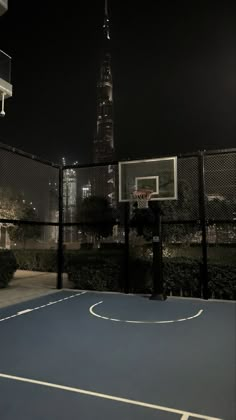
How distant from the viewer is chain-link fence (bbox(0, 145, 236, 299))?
7.31m

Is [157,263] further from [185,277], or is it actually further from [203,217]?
[203,217]

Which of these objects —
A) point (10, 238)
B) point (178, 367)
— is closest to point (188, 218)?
point (178, 367)

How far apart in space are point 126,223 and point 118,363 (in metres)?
4.62

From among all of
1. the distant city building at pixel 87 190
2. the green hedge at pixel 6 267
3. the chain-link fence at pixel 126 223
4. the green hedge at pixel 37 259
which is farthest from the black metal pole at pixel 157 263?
the green hedge at pixel 37 259

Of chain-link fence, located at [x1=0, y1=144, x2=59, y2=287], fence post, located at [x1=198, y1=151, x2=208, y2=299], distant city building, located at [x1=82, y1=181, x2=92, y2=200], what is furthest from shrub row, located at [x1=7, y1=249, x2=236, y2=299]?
distant city building, located at [x1=82, y1=181, x2=92, y2=200]

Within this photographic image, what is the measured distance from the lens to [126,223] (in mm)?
8000

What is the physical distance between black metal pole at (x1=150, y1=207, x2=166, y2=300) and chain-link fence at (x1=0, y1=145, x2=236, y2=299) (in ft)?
0.82

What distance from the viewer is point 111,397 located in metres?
2.84

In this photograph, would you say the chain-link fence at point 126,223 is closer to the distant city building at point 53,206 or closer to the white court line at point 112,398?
the distant city building at point 53,206

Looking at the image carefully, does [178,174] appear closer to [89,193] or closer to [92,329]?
[89,193]

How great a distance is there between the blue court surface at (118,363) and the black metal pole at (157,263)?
3.14 ft

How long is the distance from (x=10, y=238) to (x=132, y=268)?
6.92 meters

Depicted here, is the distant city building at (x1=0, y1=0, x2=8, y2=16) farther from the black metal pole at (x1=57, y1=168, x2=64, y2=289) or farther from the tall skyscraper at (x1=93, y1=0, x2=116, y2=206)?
the black metal pole at (x1=57, y1=168, x2=64, y2=289)

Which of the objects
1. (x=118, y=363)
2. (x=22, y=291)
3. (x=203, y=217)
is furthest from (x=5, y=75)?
(x=118, y=363)
